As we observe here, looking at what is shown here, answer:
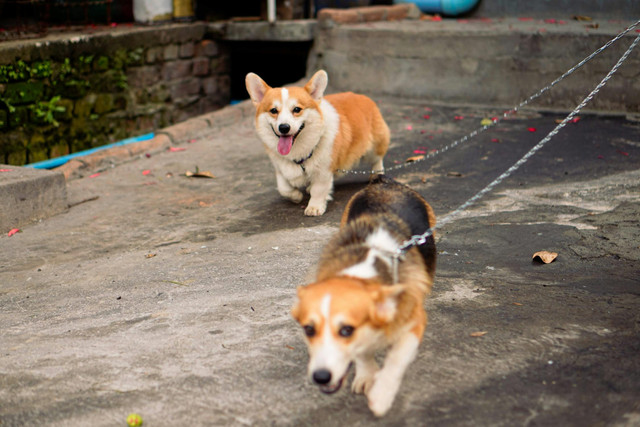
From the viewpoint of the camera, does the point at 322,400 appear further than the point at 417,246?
No

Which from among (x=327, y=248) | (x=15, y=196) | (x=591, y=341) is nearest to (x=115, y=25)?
(x=15, y=196)

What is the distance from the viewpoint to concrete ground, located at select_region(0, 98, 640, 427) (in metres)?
2.62

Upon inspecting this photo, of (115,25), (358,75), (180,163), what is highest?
(115,25)

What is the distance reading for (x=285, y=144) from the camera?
5145 mm

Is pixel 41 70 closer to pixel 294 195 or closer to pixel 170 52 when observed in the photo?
pixel 170 52

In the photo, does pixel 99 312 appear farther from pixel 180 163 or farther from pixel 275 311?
pixel 180 163

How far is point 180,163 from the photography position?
6879mm

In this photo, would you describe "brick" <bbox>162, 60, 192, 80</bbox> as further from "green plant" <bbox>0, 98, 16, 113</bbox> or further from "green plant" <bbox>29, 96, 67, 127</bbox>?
"green plant" <bbox>0, 98, 16, 113</bbox>

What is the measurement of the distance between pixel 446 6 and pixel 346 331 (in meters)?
9.03

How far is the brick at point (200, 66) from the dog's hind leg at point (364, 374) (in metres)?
7.82

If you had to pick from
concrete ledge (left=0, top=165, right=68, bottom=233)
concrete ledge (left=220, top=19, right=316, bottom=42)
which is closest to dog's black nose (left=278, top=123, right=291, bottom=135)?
concrete ledge (left=0, top=165, right=68, bottom=233)

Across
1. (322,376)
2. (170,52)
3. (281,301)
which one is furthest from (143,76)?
(322,376)

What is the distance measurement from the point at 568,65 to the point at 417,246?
5691 millimetres

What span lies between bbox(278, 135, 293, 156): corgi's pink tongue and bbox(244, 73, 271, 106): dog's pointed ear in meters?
0.39
